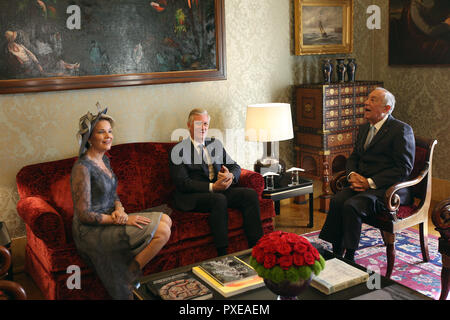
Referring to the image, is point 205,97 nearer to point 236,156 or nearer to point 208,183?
point 236,156

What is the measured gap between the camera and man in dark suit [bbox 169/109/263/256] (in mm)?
3994

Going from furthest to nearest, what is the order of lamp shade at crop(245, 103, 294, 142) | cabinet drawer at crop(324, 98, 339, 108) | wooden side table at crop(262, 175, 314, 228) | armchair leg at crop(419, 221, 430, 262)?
cabinet drawer at crop(324, 98, 339, 108) → lamp shade at crop(245, 103, 294, 142) → wooden side table at crop(262, 175, 314, 228) → armchair leg at crop(419, 221, 430, 262)

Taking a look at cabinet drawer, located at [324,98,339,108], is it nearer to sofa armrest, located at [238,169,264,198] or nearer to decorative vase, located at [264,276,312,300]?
sofa armrest, located at [238,169,264,198]

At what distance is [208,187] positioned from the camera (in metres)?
4.18

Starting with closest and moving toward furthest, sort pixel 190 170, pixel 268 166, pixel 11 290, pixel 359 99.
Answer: pixel 11 290
pixel 190 170
pixel 268 166
pixel 359 99

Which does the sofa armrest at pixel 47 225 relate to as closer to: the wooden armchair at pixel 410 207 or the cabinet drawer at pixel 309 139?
the wooden armchair at pixel 410 207

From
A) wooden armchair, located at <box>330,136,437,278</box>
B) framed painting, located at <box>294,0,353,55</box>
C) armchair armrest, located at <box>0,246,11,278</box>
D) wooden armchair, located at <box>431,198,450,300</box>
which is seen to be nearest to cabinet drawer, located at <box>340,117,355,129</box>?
framed painting, located at <box>294,0,353,55</box>

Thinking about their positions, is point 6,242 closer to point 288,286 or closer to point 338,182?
point 288,286

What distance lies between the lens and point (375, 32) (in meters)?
6.27

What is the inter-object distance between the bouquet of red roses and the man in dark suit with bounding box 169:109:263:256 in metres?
1.56

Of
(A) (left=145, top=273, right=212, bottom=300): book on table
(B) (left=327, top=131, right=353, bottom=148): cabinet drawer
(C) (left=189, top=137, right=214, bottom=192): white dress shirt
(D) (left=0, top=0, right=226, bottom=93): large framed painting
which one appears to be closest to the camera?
(A) (left=145, top=273, right=212, bottom=300): book on table

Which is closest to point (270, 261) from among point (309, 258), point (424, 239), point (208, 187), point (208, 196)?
point (309, 258)

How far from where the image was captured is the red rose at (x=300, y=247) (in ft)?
7.79

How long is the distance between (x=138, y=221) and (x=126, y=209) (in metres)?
0.72
